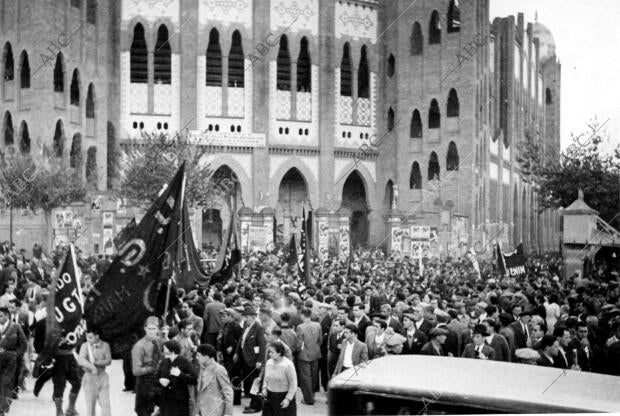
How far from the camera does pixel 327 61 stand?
40188mm

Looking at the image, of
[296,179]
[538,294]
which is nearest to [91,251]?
[296,179]

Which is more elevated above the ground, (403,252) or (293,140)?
(293,140)

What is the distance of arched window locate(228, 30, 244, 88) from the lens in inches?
1551

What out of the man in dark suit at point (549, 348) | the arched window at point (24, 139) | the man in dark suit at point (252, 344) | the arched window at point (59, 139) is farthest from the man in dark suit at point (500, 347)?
the arched window at point (24, 139)

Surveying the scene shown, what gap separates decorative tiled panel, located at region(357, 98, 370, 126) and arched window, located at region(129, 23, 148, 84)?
10653 millimetres

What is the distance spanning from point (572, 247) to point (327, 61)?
21526 millimetres

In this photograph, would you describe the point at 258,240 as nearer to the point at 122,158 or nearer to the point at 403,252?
the point at 403,252

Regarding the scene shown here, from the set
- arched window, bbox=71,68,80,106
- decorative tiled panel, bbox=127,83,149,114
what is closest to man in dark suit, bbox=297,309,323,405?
arched window, bbox=71,68,80,106

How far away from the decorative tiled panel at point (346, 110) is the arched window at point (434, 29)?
4.93 metres

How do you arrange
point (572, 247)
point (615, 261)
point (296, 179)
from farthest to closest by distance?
1. point (296, 179)
2. point (615, 261)
3. point (572, 247)

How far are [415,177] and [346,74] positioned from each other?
20.7 feet

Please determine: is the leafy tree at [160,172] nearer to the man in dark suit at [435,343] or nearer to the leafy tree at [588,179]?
the leafy tree at [588,179]

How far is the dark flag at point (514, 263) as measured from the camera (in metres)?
19.1

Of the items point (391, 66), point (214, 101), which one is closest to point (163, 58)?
point (214, 101)
